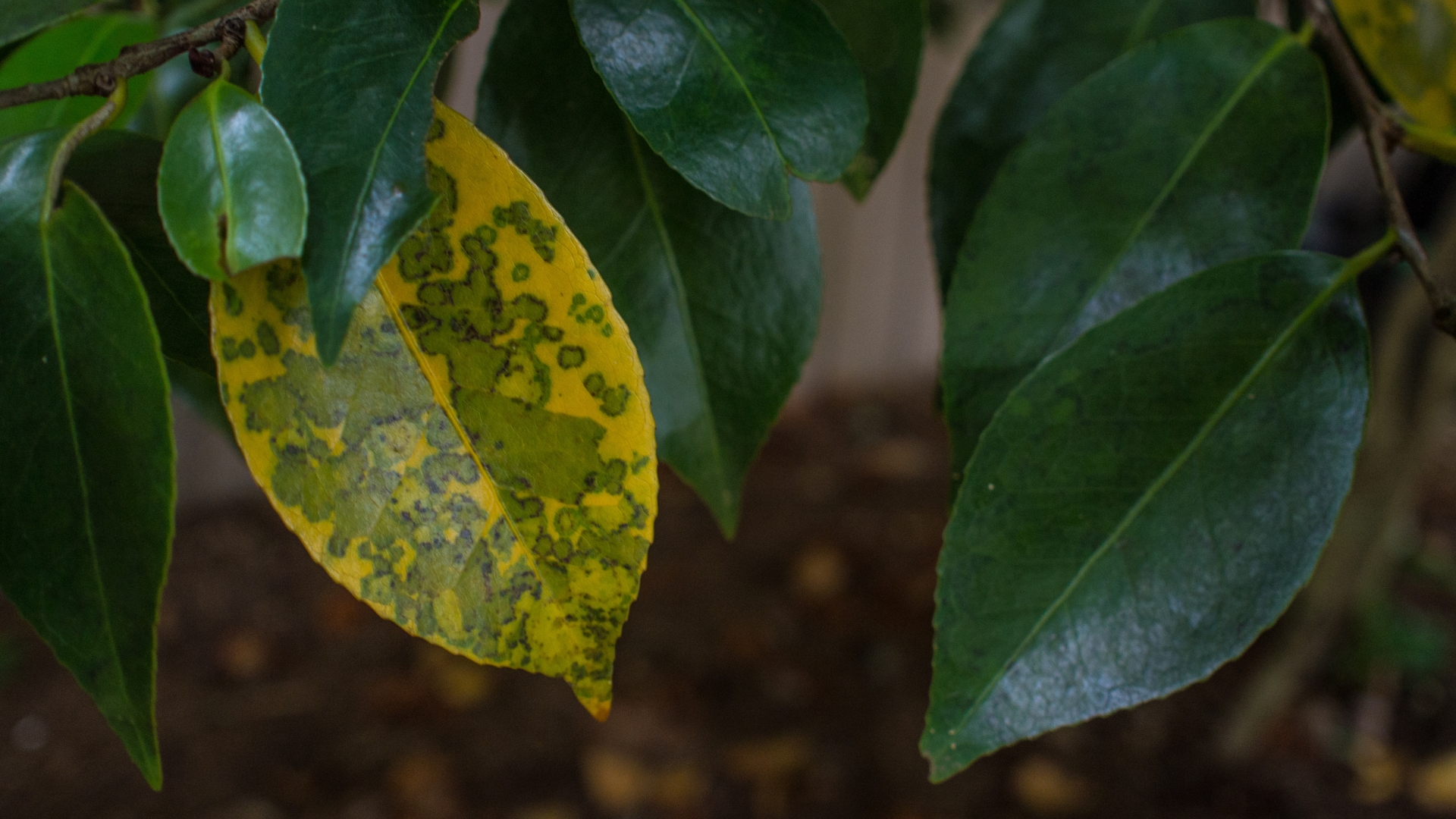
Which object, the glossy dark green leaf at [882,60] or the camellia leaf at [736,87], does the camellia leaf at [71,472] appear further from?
the glossy dark green leaf at [882,60]

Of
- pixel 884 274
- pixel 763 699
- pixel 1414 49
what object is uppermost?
pixel 1414 49

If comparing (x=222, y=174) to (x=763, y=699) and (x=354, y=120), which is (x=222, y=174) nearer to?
(x=354, y=120)

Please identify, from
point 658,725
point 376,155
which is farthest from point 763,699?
point 376,155

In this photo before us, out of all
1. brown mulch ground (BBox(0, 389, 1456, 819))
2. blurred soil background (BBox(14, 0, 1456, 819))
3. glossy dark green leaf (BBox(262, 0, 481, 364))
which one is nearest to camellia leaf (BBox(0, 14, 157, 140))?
glossy dark green leaf (BBox(262, 0, 481, 364))

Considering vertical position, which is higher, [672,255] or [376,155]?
[376,155]

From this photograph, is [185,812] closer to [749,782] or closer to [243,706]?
[243,706]

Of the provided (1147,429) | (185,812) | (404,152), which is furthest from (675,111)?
(185,812)

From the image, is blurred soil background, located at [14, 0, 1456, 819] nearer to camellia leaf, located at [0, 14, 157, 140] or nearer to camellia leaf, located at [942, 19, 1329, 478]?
camellia leaf, located at [942, 19, 1329, 478]

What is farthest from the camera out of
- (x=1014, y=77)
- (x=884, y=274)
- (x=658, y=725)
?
(x=884, y=274)
